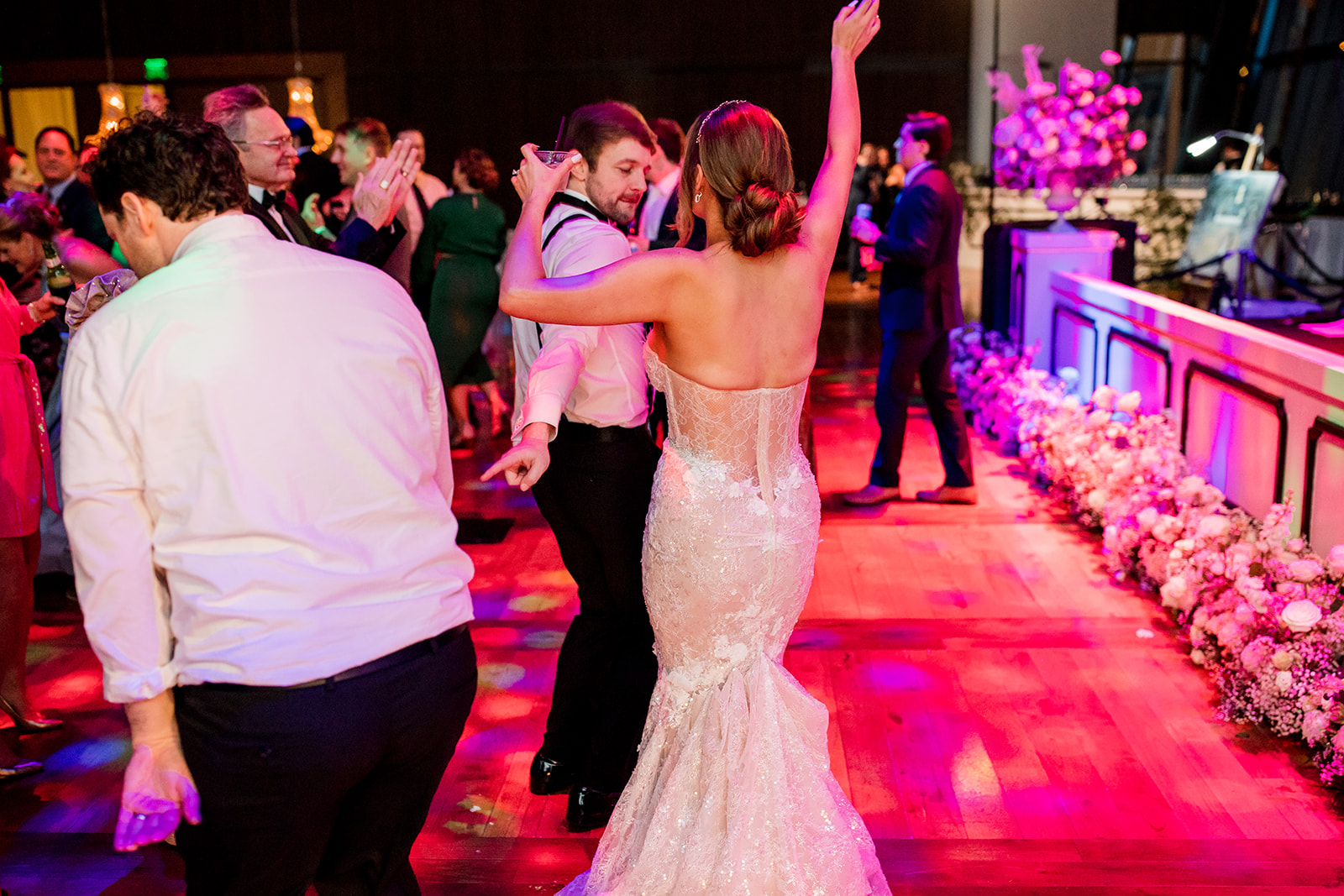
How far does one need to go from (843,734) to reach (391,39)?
12.7 m

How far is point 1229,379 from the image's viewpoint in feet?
13.2

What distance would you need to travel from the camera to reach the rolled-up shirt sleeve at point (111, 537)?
1357mm

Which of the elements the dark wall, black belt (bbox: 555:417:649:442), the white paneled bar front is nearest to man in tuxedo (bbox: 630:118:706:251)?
the white paneled bar front

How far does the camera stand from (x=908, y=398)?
16.8ft

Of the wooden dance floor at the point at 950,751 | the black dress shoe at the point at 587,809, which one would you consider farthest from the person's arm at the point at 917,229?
the black dress shoe at the point at 587,809

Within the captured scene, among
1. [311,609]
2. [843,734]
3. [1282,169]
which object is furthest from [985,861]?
[1282,169]

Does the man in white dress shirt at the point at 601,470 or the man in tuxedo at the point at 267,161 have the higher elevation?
the man in tuxedo at the point at 267,161

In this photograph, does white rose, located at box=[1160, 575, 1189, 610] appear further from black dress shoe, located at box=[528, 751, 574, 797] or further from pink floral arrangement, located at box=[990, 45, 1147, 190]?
pink floral arrangement, located at box=[990, 45, 1147, 190]

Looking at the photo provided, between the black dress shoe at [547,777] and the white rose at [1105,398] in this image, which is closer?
the black dress shoe at [547,777]

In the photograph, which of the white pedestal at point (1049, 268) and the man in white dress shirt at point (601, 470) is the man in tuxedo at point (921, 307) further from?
the man in white dress shirt at point (601, 470)

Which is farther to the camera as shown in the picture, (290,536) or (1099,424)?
(1099,424)

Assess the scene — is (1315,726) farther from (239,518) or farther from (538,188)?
(239,518)

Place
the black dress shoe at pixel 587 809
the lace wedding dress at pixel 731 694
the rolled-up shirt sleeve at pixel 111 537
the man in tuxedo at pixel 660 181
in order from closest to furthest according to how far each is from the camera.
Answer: the rolled-up shirt sleeve at pixel 111 537
the lace wedding dress at pixel 731 694
the black dress shoe at pixel 587 809
the man in tuxedo at pixel 660 181

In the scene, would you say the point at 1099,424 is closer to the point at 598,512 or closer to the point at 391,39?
the point at 598,512
